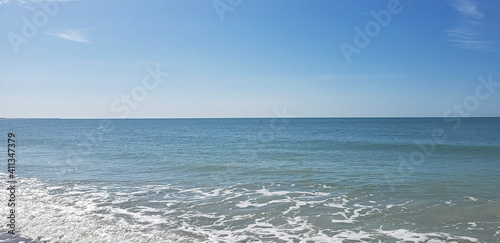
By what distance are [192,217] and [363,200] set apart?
22.4 feet

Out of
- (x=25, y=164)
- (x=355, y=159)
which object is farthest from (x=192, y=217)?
(x=25, y=164)

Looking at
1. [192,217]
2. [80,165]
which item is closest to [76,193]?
[192,217]

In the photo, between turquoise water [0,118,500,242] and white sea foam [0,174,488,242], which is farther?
turquoise water [0,118,500,242]

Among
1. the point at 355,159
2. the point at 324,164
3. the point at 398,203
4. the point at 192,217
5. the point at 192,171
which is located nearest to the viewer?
the point at 192,217

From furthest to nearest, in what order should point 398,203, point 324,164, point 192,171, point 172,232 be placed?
point 324,164, point 192,171, point 398,203, point 172,232

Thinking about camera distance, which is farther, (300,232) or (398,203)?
(398,203)

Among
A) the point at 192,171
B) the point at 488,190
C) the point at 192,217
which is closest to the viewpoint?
the point at 192,217

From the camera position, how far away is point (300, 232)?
9.34 metres

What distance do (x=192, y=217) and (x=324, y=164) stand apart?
13.9 metres

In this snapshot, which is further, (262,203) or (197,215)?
(262,203)

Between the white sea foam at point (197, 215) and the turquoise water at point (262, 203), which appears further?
the turquoise water at point (262, 203)

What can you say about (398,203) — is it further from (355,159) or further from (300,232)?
(355,159)

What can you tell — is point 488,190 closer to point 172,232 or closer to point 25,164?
point 172,232

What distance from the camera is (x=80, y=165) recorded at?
22.9m
